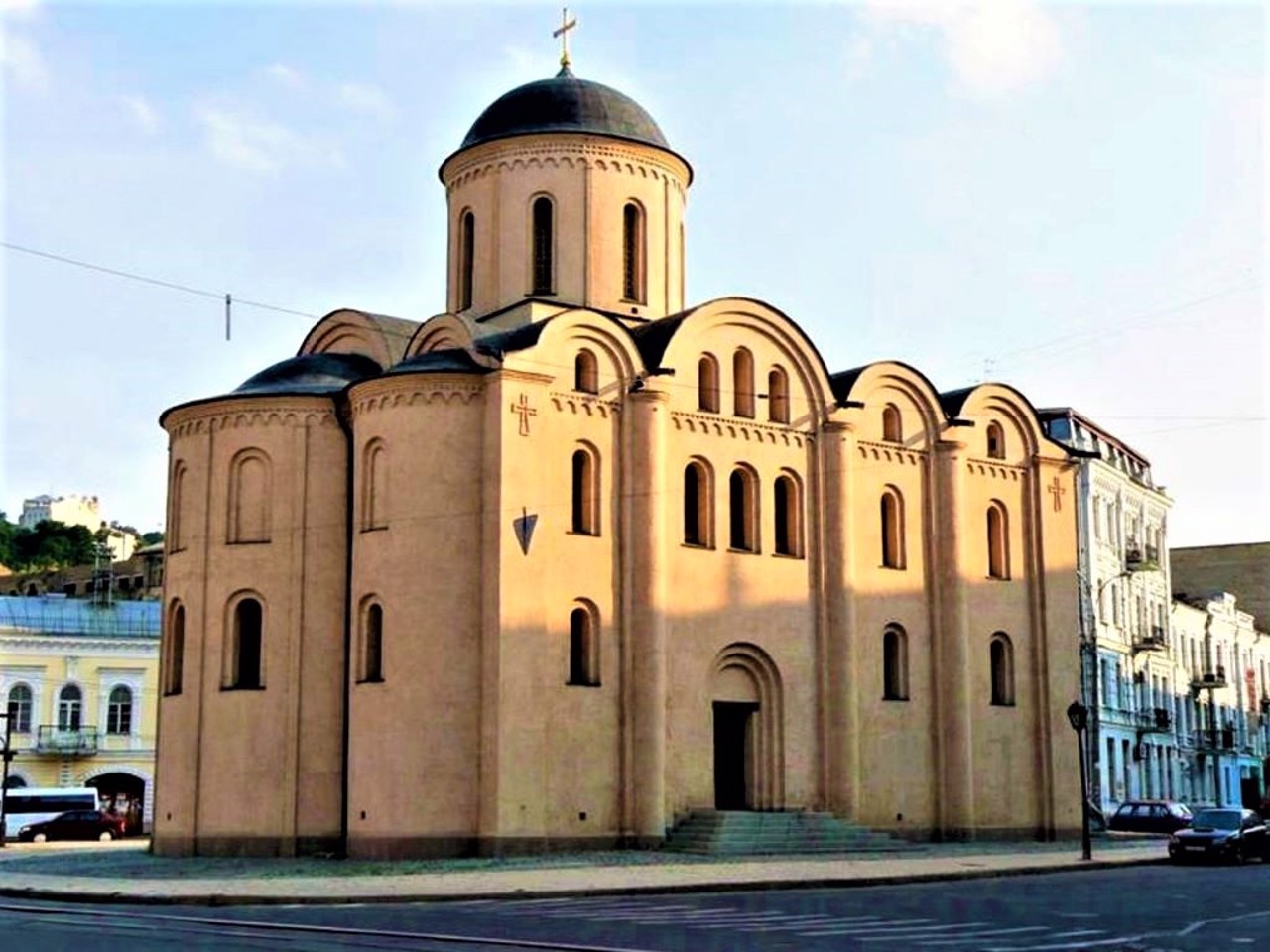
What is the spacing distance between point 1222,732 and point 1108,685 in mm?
17024

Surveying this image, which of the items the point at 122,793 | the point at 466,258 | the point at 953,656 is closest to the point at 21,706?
the point at 122,793

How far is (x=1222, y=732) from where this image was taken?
72625 mm

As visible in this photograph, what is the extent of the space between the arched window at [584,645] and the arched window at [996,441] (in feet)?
43.6

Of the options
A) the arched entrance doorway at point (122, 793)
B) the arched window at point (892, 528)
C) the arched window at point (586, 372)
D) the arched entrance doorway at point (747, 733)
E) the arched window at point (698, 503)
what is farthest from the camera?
the arched entrance doorway at point (122, 793)

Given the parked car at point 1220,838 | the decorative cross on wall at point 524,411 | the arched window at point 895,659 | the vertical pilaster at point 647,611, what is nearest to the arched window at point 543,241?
the vertical pilaster at point 647,611

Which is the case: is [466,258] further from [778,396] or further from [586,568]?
[586,568]

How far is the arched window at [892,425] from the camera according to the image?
4044 centimetres

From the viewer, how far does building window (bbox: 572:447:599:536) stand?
114 ft

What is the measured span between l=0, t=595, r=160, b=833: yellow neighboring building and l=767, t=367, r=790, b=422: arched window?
1229 inches

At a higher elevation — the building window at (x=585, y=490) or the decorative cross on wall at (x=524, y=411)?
the decorative cross on wall at (x=524, y=411)

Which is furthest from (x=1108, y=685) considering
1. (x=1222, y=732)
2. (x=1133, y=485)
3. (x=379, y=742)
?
(x=379, y=742)

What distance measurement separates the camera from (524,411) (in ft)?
110

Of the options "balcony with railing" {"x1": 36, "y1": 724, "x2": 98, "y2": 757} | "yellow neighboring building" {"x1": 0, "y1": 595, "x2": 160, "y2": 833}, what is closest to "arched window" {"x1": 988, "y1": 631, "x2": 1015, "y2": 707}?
"yellow neighboring building" {"x1": 0, "y1": 595, "x2": 160, "y2": 833}

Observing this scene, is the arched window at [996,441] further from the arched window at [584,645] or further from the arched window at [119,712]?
the arched window at [119,712]
